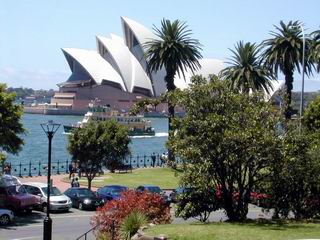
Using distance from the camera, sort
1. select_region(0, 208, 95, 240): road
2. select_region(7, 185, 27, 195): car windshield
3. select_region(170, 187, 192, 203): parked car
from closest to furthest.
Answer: select_region(170, 187, 192, 203): parked car
select_region(0, 208, 95, 240): road
select_region(7, 185, 27, 195): car windshield

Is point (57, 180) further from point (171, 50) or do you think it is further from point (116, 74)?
point (116, 74)

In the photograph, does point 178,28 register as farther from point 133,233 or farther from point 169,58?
point 133,233

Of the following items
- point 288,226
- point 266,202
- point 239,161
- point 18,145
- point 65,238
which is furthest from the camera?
point 18,145

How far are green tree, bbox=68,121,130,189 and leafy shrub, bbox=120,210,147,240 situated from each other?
2114cm

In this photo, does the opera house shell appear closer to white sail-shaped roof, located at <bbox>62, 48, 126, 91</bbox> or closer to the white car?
white sail-shaped roof, located at <bbox>62, 48, 126, 91</bbox>

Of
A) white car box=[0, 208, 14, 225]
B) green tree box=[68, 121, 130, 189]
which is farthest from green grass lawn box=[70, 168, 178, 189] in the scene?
white car box=[0, 208, 14, 225]

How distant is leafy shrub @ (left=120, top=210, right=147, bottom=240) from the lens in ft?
55.7

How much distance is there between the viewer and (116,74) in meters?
161

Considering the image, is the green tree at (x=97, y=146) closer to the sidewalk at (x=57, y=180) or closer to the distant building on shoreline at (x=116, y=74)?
the sidewalk at (x=57, y=180)

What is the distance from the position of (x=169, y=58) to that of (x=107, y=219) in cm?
3855

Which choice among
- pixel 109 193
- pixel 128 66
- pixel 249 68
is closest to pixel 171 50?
pixel 249 68

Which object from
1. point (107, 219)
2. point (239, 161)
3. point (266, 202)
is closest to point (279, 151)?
point (239, 161)

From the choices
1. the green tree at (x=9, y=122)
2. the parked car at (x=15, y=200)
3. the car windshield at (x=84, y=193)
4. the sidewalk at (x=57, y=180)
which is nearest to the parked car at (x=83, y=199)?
the car windshield at (x=84, y=193)

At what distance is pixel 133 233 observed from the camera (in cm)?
1702
